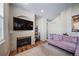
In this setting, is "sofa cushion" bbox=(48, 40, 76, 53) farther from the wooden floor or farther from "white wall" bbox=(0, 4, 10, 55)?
"white wall" bbox=(0, 4, 10, 55)

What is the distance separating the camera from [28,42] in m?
1.83

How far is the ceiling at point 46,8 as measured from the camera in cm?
159

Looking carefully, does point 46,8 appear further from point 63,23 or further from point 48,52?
point 48,52

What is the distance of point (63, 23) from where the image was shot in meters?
1.71

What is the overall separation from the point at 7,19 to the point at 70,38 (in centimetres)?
140

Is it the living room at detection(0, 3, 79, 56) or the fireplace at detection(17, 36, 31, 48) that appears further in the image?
the fireplace at detection(17, 36, 31, 48)

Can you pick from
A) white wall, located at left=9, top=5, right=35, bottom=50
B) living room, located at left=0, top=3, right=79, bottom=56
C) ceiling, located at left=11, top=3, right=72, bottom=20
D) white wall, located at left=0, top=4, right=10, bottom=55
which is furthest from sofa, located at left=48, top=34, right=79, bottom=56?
white wall, located at left=0, top=4, right=10, bottom=55

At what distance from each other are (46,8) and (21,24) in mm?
641

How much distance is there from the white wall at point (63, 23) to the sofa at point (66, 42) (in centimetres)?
10

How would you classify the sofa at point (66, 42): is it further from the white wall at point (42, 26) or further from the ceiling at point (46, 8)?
the ceiling at point (46, 8)

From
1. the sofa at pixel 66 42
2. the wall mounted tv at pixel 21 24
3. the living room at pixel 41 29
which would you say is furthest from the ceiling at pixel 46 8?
the sofa at pixel 66 42

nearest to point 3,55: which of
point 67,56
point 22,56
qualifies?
point 22,56

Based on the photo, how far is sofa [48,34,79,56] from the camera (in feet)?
5.20

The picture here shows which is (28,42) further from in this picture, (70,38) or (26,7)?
(70,38)
